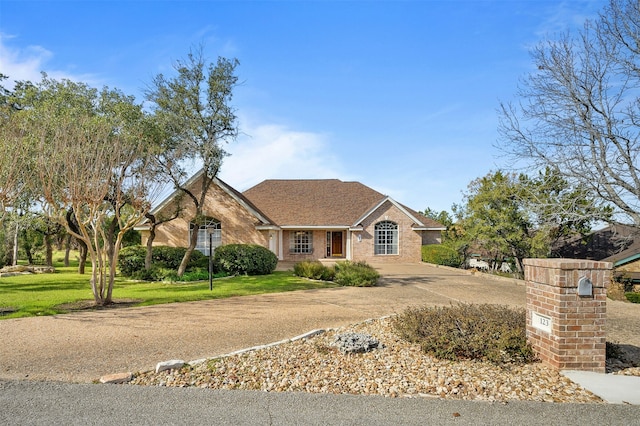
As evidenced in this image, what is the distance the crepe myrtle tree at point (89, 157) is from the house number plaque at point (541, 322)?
33.5ft

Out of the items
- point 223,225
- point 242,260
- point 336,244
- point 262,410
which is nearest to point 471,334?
point 262,410

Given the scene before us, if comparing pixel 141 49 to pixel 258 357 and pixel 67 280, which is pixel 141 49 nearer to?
pixel 258 357

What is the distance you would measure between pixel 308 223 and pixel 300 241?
5.79 ft

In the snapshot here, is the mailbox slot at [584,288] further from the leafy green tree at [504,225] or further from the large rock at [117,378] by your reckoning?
the leafy green tree at [504,225]

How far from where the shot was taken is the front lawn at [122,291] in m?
11.4

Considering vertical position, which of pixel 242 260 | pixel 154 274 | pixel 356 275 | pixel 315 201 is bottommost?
pixel 154 274

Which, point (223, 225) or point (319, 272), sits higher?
point (223, 225)

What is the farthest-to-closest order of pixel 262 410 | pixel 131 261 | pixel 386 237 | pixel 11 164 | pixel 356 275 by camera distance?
pixel 386 237, pixel 131 261, pixel 356 275, pixel 11 164, pixel 262 410

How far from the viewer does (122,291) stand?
48.8 feet

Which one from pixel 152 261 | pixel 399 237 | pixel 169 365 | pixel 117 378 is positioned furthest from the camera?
pixel 399 237

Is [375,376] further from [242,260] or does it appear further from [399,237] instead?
[399,237]

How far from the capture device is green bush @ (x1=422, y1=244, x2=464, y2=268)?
27.4m

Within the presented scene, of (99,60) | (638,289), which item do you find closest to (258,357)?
(99,60)

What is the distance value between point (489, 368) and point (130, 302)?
1016cm
